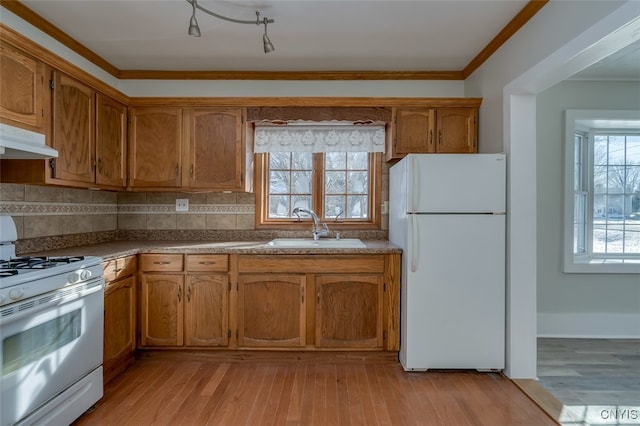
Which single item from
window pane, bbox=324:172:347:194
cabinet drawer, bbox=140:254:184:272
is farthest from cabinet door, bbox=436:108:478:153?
cabinet drawer, bbox=140:254:184:272

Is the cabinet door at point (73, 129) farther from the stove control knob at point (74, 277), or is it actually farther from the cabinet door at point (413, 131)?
the cabinet door at point (413, 131)

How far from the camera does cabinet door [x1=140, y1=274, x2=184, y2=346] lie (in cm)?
276

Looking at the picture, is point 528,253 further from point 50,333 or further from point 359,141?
point 50,333

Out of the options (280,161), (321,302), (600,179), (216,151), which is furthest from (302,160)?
(600,179)

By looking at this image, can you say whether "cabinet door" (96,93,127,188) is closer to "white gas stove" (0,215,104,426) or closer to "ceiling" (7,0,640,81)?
"ceiling" (7,0,640,81)

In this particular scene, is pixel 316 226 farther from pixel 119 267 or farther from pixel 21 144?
pixel 21 144

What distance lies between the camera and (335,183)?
3455 mm

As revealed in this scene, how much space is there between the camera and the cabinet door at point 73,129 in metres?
2.28

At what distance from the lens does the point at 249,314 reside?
9.06ft

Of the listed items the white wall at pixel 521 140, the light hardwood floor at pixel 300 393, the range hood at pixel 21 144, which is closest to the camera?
the range hood at pixel 21 144

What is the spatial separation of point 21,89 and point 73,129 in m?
0.41

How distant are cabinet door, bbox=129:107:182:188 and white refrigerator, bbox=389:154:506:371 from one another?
6.34ft

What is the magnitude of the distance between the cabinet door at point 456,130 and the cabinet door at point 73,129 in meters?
2.69

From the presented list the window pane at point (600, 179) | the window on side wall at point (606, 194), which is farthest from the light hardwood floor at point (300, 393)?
the window pane at point (600, 179)
